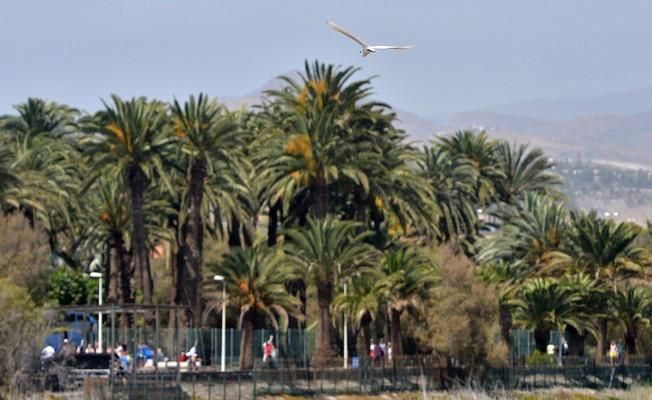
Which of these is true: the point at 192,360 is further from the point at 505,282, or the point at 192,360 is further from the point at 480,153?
the point at 480,153

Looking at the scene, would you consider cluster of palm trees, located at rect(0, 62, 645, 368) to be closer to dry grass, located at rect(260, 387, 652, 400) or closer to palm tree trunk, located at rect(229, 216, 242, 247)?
palm tree trunk, located at rect(229, 216, 242, 247)

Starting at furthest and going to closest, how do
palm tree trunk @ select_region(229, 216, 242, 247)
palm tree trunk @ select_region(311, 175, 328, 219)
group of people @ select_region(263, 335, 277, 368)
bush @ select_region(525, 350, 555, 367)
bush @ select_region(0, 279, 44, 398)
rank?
1. palm tree trunk @ select_region(229, 216, 242, 247)
2. palm tree trunk @ select_region(311, 175, 328, 219)
3. bush @ select_region(525, 350, 555, 367)
4. group of people @ select_region(263, 335, 277, 368)
5. bush @ select_region(0, 279, 44, 398)

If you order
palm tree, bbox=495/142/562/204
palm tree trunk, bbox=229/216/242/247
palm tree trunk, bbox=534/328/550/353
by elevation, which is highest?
palm tree, bbox=495/142/562/204

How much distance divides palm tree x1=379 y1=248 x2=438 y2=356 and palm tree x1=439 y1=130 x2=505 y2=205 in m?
31.8

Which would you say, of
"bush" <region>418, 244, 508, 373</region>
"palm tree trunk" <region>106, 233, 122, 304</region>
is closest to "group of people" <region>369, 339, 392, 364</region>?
"bush" <region>418, 244, 508, 373</region>

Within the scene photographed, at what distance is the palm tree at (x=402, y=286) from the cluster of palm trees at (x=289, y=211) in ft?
0.30

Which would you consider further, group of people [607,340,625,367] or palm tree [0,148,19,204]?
group of people [607,340,625,367]

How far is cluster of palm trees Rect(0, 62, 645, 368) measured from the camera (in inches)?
3022

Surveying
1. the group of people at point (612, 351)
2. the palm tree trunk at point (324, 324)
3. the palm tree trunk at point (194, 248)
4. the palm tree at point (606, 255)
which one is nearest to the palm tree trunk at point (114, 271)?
the palm tree trunk at point (194, 248)

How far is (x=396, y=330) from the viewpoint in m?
76.9

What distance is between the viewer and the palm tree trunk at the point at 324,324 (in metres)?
76.9

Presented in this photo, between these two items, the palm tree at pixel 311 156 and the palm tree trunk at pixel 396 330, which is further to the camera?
the palm tree at pixel 311 156

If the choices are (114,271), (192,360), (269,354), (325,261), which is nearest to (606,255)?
(325,261)

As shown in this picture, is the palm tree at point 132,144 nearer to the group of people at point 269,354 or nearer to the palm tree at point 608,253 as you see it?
the group of people at point 269,354
